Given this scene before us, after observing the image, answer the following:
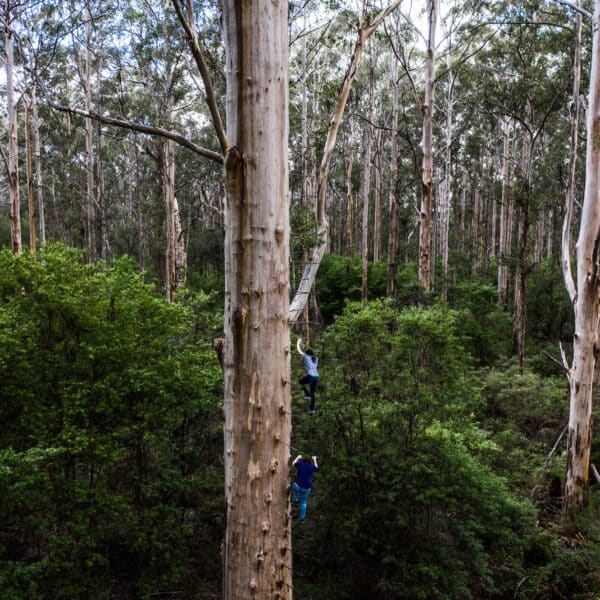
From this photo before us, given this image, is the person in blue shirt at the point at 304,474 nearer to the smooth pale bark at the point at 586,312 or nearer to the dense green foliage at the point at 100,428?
the dense green foliage at the point at 100,428

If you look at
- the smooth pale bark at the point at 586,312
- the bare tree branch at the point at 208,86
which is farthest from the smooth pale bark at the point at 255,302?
the smooth pale bark at the point at 586,312

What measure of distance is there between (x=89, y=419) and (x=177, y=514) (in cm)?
190

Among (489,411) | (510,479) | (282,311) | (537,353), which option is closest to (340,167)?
(537,353)

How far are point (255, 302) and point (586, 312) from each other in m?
6.06

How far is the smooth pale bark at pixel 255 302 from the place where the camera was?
276 centimetres

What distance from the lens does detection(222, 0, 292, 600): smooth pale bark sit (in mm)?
2762

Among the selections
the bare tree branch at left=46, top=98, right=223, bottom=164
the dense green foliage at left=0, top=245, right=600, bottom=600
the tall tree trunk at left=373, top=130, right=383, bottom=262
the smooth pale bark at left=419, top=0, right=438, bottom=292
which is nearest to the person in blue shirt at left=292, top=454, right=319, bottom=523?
the bare tree branch at left=46, top=98, right=223, bottom=164

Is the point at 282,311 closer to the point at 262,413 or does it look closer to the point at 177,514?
the point at 262,413

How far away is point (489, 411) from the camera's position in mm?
12094

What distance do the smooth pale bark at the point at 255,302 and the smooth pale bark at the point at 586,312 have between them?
18.0ft

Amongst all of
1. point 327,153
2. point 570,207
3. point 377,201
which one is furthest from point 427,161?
point 377,201

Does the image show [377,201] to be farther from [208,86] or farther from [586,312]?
[208,86]

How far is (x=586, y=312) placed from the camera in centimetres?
701

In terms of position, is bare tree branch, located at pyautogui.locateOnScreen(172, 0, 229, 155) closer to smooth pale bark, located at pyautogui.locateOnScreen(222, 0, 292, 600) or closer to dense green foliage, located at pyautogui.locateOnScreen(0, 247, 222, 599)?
smooth pale bark, located at pyautogui.locateOnScreen(222, 0, 292, 600)
